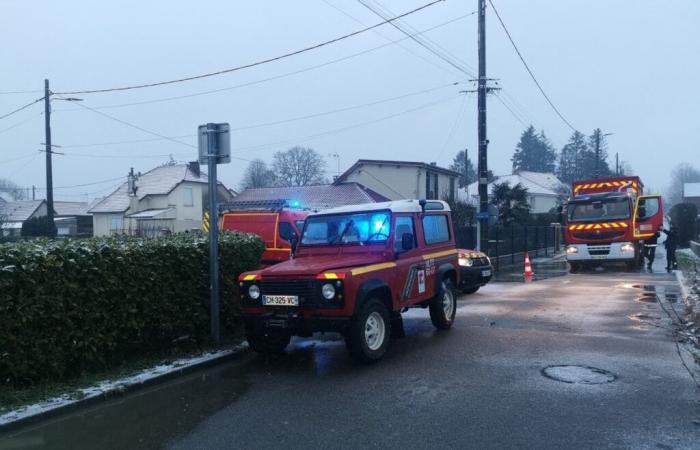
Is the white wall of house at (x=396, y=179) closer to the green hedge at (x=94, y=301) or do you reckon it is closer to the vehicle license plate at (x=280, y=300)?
the green hedge at (x=94, y=301)

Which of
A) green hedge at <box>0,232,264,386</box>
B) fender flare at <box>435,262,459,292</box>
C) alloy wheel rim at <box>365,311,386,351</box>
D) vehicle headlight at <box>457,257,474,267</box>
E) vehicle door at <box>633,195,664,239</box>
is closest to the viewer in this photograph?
green hedge at <box>0,232,264,386</box>

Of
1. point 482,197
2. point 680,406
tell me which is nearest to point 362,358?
point 680,406

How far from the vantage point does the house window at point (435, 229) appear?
9.26m

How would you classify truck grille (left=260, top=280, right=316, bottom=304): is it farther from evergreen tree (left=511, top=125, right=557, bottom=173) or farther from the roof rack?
evergreen tree (left=511, top=125, right=557, bottom=173)

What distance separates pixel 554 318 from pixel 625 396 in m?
4.72

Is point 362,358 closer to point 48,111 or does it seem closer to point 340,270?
→ point 340,270

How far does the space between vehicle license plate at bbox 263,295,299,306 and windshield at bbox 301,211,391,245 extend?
1585 mm

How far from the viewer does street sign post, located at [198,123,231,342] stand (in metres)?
7.97

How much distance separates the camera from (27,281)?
570 centimetres

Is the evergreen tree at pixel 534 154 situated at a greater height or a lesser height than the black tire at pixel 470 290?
greater

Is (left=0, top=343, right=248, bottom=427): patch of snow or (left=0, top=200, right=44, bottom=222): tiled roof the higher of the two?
(left=0, top=200, right=44, bottom=222): tiled roof

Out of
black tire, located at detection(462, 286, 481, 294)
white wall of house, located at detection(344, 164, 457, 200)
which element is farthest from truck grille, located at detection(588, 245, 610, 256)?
white wall of house, located at detection(344, 164, 457, 200)

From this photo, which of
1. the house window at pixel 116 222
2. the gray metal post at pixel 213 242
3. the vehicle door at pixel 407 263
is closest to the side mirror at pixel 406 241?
the vehicle door at pixel 407 263

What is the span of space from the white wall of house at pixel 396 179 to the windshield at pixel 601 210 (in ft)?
65.4
